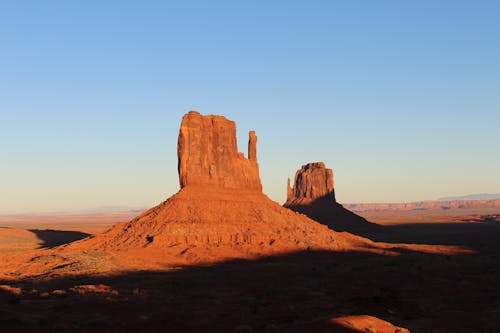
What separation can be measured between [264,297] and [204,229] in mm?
31965

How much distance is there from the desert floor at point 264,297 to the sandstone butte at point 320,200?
68352 millimetres

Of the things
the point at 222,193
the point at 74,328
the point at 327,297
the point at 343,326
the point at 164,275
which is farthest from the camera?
the point at 222,193

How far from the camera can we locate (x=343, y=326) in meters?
21.3

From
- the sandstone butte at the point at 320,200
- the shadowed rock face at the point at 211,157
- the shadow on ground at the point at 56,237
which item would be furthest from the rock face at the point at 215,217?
the sandstone butte at the point at 320,200

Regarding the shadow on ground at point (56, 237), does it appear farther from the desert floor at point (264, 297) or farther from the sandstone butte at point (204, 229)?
the desert floor at point (264, 297)

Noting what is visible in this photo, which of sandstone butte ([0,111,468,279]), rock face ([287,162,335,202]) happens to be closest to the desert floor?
sandstone butte ([0,111,468,279])

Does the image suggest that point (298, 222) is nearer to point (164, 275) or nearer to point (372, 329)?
point (164, 275)

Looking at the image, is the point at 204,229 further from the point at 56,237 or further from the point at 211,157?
the point at 56,237

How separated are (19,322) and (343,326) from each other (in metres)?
12.2

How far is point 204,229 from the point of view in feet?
218

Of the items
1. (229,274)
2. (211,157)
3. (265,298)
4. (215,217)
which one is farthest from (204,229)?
(265,298)

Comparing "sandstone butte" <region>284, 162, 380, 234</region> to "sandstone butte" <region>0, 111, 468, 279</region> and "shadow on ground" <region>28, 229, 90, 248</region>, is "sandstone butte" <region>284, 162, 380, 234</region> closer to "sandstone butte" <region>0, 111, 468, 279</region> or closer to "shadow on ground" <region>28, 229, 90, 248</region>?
"sandstone butte" <region>0, 111, 468, 279</region>

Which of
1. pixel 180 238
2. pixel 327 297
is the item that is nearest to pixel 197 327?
pixel 327 297

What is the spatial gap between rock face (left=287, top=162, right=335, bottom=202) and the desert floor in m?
81.1
